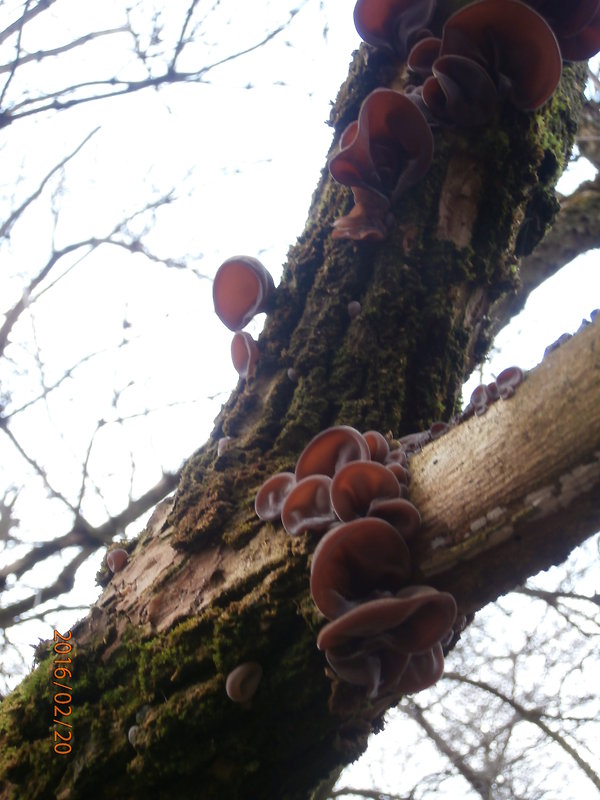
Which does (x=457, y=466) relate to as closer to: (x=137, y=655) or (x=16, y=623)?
(x=137, y=655)

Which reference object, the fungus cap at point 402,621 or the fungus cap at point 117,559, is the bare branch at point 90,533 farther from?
the fungus cap at point 402,621

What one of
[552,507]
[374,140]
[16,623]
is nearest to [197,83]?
[374,140]

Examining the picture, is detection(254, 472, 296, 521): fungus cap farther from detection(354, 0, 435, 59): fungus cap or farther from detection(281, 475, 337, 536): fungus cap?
detection(354, 0, 435, 59): fungus cap

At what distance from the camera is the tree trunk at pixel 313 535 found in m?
1.19

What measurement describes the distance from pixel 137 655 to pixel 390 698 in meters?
0.61

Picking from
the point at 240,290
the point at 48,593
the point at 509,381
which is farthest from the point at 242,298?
the point at 48,593

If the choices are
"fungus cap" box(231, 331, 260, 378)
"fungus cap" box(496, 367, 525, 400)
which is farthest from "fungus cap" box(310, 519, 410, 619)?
"fungus cap" box(231, 331, 260, 378)

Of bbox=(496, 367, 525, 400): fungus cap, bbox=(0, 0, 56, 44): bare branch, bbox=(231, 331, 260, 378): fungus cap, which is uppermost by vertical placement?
bbox=(0, 0, 56, 44): bare branch

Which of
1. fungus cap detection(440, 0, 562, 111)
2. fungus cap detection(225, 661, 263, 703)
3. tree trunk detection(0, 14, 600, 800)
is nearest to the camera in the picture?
tree trunk detection(0, 14, 600, 800)

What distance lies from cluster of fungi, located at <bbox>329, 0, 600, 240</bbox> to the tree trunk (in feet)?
0.23
